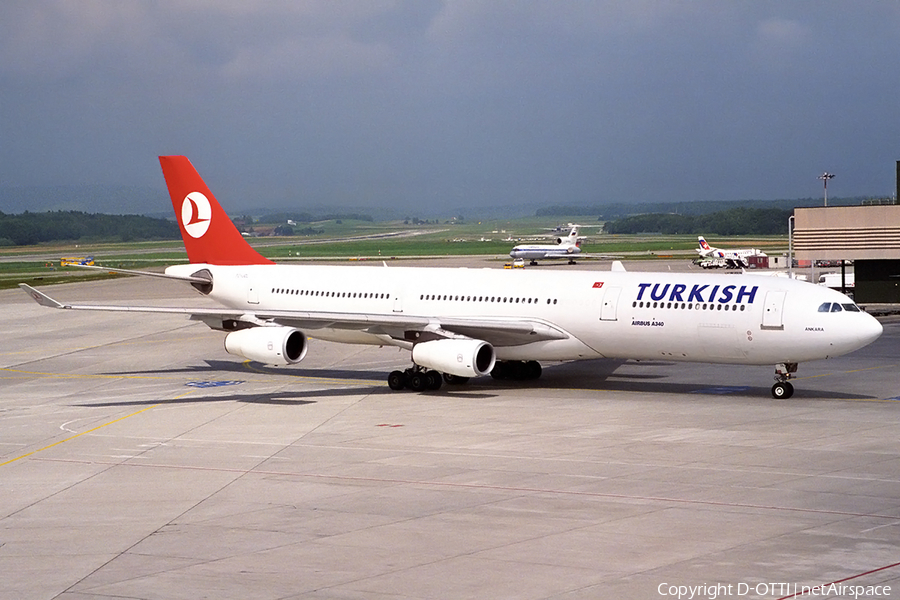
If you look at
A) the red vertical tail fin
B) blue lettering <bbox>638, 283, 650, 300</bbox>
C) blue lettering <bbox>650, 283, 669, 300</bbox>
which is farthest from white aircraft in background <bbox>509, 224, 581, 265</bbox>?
blue lettering <bbox>650, 283, 669, 300</bbox>

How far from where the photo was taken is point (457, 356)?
3189 centimetres

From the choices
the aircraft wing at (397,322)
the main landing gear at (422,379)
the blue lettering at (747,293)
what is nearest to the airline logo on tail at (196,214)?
the aircraft wing at (397,322)

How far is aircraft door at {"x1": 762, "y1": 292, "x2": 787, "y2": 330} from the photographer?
30.2 m

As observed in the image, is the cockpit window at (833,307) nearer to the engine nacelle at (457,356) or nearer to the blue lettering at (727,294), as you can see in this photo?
the blue lettering at (727,294)

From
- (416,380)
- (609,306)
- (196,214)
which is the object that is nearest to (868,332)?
(609,306)

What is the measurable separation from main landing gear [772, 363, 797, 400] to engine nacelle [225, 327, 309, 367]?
14.3 meters

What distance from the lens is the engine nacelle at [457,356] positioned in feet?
104

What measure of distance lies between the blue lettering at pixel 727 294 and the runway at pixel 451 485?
3.06m

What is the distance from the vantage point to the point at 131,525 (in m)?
18.7

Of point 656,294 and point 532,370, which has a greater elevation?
point 656,294

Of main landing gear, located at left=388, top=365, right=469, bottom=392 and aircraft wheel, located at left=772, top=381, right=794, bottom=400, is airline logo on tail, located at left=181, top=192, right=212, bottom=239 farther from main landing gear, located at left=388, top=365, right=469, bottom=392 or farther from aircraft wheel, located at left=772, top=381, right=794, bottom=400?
aircraft wheel, located at left=772, top=381, right=794, bottom=400

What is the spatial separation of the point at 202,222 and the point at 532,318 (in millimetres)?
14417

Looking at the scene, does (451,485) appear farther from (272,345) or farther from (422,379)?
(422,379)

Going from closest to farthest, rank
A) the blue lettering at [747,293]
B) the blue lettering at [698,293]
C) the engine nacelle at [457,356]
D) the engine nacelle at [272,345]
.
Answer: the blue lettering at [747,293], the blue lettering at [698,293], the engine nacelle at [457,356], the engine nacelle at [272,345]
